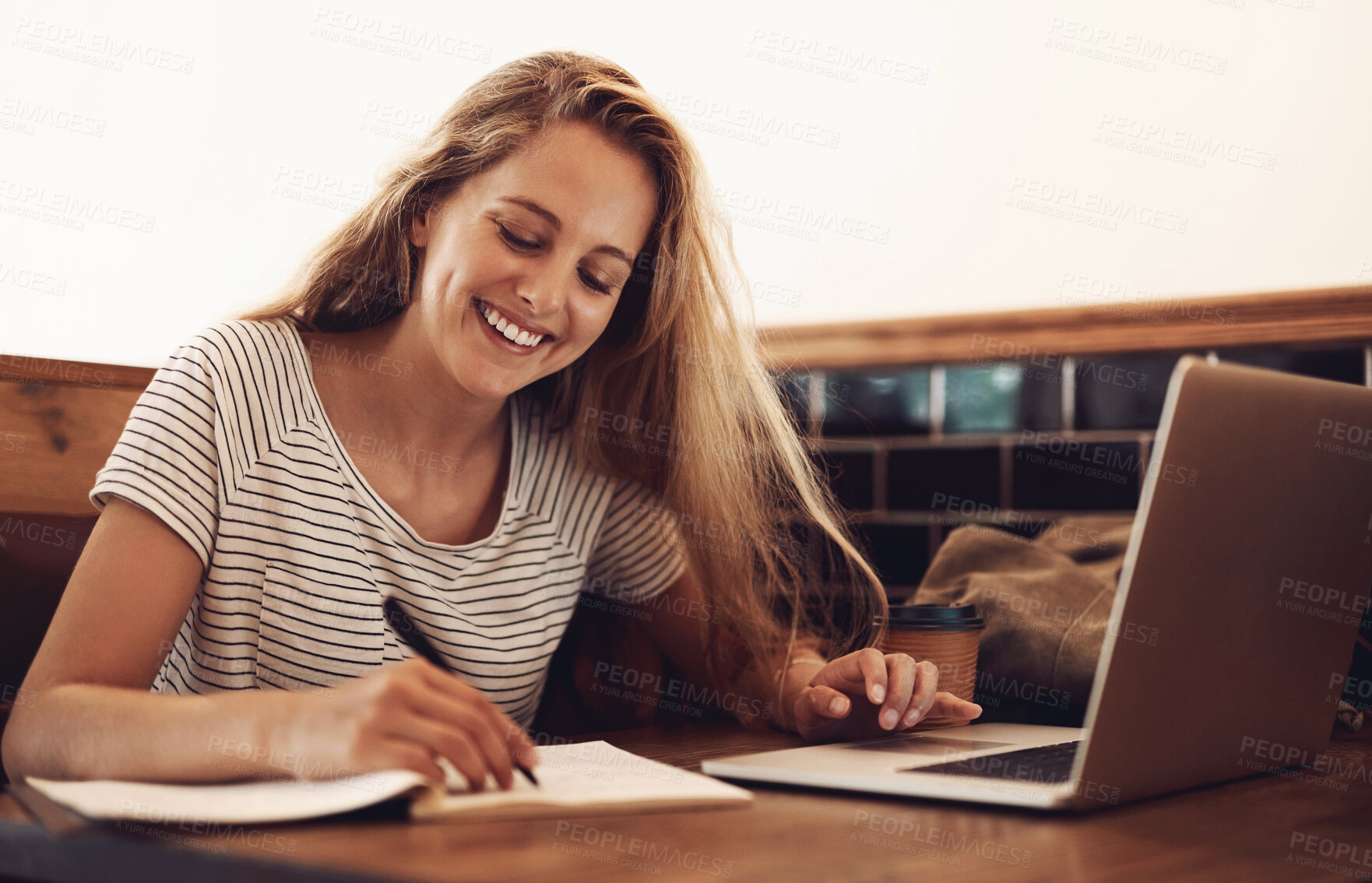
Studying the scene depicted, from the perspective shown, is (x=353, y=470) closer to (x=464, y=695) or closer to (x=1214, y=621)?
(x=464, y=695)

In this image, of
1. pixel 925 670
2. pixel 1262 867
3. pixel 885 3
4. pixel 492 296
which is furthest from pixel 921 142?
pixel 1262 867

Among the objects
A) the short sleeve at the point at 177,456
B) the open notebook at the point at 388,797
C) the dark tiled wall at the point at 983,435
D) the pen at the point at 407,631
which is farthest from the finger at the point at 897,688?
the dark tiled wall at the point at 983,435

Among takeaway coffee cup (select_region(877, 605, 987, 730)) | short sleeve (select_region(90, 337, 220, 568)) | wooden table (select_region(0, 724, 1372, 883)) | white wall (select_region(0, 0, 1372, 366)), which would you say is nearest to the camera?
wooden table (select_region(0, 724, 1372, 883))

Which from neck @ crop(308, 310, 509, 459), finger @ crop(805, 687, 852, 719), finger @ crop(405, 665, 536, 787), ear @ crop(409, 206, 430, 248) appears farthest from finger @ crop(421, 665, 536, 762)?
ear @ crop(409, 206, 430, 248)

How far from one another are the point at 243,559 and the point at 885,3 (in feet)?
4.53

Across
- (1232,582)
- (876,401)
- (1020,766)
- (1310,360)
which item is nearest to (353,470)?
(1020,766)

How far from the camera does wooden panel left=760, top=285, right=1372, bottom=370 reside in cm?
141

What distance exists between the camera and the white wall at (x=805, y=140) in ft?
5.01

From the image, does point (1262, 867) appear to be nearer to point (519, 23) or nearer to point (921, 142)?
point (921, 142)

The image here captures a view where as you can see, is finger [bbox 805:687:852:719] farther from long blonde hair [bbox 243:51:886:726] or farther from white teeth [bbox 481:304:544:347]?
white teeth [bbox 481:304:544:347]

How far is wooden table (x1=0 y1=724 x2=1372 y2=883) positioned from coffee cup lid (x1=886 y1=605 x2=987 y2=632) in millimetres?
311

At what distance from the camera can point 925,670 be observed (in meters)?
0.94

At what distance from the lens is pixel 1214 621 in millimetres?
671

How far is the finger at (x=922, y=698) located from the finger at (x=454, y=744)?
0.42 m
